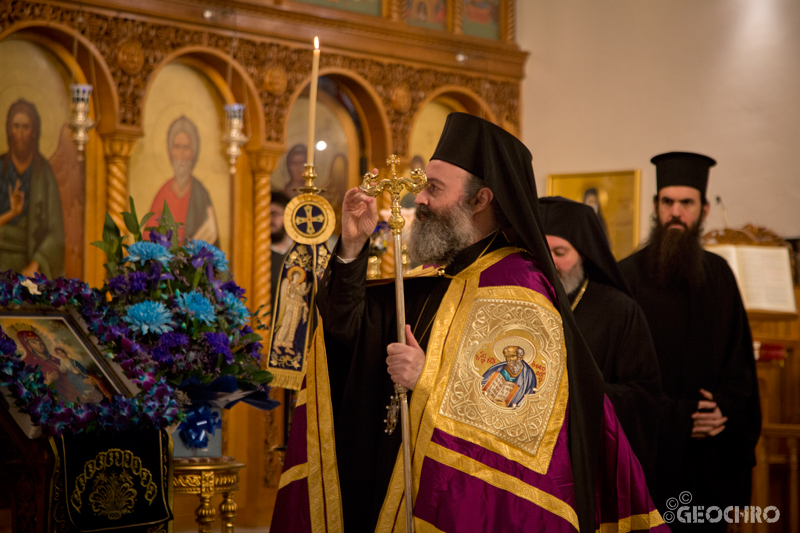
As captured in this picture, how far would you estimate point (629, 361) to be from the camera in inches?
143

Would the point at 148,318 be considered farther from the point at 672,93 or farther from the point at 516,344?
the point at 672,93

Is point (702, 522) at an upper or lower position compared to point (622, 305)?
lower

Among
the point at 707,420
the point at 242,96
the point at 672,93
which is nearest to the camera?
the point at 707,420

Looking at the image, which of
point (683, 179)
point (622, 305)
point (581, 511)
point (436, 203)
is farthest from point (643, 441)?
point (683, 179)

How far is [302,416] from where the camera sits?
9.50ft

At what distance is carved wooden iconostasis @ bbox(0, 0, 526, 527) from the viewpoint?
6863 mm

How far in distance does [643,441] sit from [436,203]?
57.4 inches

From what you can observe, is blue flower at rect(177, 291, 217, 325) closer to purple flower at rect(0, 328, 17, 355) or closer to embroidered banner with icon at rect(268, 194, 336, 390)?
embroidered banner with icon at rect(268, 194, 336, 390)

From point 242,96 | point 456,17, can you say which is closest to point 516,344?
point 242,96

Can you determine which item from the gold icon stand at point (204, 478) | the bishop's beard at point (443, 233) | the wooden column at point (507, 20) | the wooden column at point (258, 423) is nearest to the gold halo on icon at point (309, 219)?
the bishop's beard at point (443, 233)

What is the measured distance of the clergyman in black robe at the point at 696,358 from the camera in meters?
4.24

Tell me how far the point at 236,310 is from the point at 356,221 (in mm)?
630

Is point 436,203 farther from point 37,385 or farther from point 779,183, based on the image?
point 779,183

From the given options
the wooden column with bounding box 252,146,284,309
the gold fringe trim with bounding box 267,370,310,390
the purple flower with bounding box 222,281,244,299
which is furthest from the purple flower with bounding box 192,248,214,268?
the wooden column with bounding box 252,146,284,309
